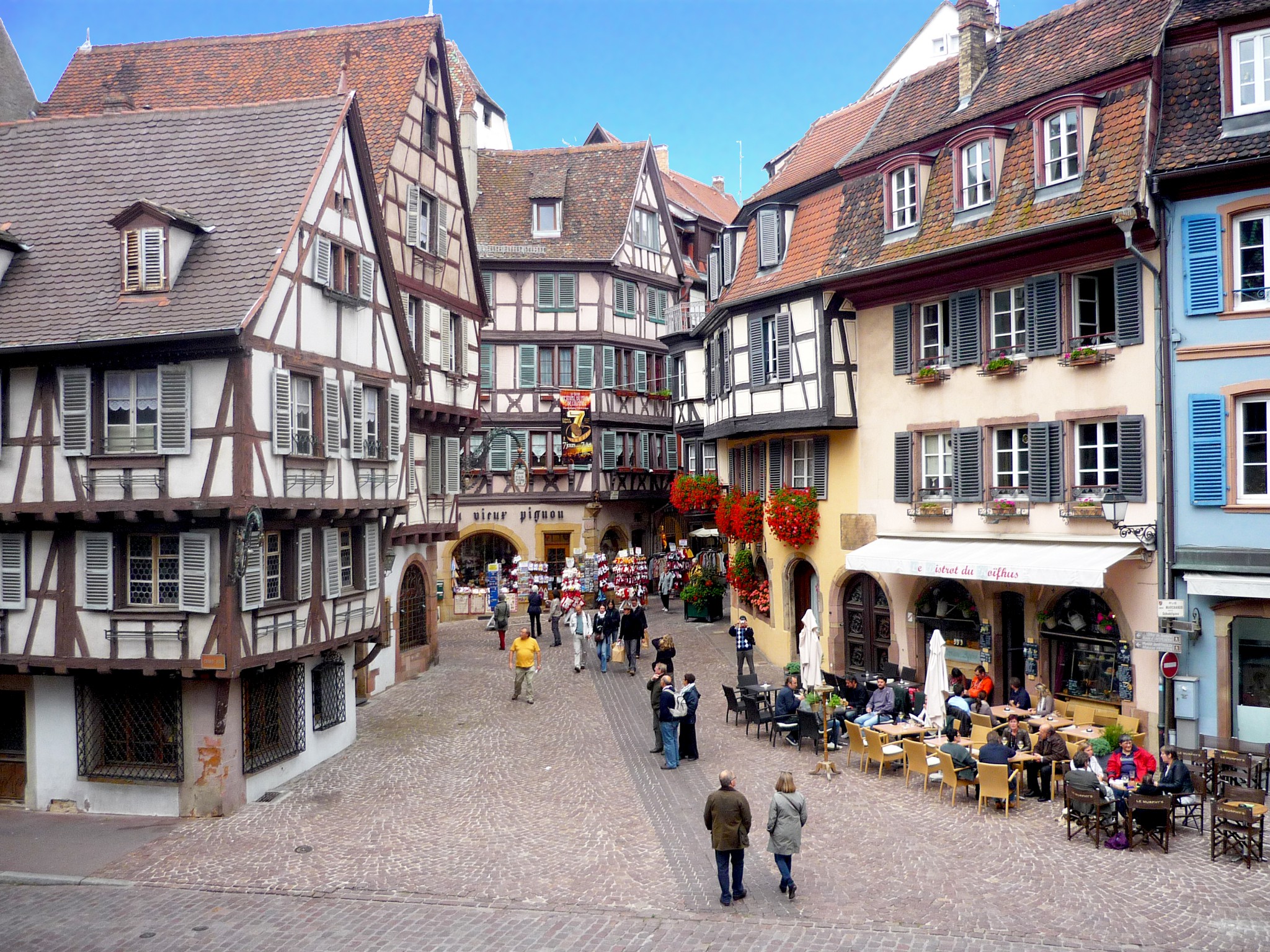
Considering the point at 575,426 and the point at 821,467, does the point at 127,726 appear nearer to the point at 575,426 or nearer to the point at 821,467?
the point at 821,467

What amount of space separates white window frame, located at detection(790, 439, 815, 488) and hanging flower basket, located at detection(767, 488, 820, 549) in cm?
31

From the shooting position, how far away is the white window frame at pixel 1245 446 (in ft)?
55.0

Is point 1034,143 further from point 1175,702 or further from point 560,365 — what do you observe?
point 560,365

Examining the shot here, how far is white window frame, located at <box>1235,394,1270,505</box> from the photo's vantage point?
16.8 meters

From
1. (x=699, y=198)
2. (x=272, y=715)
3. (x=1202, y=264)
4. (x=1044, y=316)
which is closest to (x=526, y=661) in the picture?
(x=272, y=715)

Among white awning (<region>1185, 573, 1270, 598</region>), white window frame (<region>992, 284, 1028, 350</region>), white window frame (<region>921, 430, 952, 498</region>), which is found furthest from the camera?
white window frame (<region>921, 430, 952, 498</region>)

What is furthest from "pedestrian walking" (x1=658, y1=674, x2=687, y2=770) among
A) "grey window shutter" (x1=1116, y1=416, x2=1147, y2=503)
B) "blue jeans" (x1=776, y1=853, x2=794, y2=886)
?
"grey window shutter" (x1=1116, y1=416, x2=1147, y2=503)

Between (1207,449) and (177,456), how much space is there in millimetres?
15600

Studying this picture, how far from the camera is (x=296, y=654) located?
1725 cm

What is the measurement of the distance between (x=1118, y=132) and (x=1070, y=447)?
5.39 metres

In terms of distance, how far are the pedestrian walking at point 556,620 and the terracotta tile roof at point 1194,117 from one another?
19375mm

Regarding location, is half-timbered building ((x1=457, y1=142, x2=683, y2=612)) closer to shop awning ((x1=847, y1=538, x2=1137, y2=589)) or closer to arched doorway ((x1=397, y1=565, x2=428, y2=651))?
arched doorway ((x1=397, y1=565, x2=428, y2=651))

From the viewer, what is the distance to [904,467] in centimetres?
2259

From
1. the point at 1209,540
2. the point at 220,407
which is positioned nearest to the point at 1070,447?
the point at 1209,540
